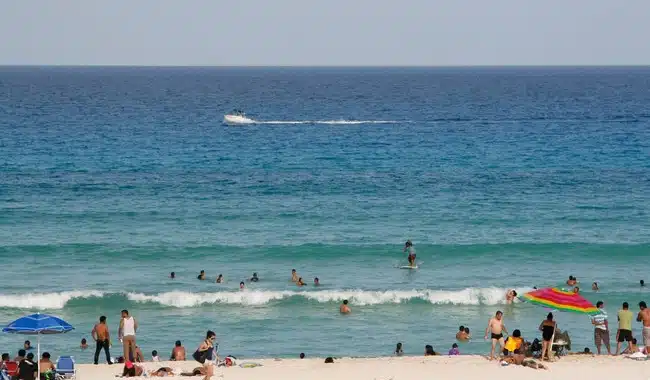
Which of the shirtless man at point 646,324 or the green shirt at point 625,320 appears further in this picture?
the green shirt at point 625,320

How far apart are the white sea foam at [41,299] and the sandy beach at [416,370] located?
380 inches

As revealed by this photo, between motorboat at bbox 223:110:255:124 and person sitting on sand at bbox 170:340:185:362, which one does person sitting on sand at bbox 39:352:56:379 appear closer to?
person sitting on sand at bbox 170:340:185:362

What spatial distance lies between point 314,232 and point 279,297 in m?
9.56

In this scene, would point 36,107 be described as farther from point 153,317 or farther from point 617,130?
point 153,317

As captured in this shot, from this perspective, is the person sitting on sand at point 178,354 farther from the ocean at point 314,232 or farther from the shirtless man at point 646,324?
the shirtless man at point 646,324

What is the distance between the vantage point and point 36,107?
403 ft

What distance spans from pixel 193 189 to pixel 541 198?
18224mm

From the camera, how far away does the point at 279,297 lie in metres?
34.8

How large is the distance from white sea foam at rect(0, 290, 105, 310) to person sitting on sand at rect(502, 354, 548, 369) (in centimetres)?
1580

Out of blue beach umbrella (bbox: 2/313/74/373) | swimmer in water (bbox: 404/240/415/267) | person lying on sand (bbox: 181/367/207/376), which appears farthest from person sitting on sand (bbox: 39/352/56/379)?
swimmer in water (bbox: 404/240/415/267)

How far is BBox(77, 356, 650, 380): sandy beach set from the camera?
23344mm

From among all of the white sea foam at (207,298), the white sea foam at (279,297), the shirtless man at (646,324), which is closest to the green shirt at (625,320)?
the shirtless man at (646,324)

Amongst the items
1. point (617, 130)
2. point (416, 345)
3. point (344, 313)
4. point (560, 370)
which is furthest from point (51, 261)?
point (617, 130)

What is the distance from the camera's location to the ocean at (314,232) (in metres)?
32.6
